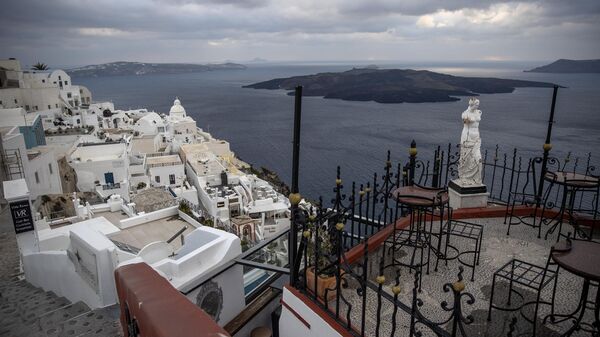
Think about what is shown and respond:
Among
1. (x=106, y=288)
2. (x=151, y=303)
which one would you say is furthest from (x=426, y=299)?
(x=106, y=288)

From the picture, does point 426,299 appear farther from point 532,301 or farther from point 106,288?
point 106,288

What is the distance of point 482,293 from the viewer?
16.0 feet

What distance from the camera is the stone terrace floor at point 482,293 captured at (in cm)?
424

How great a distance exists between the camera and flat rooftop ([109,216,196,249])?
43.5 feet

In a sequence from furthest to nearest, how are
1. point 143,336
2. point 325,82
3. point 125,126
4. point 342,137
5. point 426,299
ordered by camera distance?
point 325,82
point 342,137
point 125,126
point 426,299
point 143,336

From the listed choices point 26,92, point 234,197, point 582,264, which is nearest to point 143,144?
point 26,92

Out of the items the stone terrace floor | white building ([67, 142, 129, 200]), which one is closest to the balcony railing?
white building ([67, 142, 129, 200])

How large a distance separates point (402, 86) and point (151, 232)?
451 ft

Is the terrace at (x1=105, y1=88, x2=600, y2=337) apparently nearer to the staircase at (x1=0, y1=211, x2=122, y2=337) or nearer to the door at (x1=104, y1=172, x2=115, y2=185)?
the staircase at (x1=0, y1=211, x2=122, y2=337)

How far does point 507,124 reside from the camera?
6862 cm

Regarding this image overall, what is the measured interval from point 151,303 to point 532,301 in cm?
442

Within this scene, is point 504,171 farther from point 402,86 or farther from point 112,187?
point 402,86

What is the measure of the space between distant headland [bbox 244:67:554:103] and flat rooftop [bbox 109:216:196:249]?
108621mm

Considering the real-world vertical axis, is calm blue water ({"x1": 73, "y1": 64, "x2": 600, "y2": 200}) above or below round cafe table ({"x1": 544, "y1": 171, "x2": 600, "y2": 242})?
below
